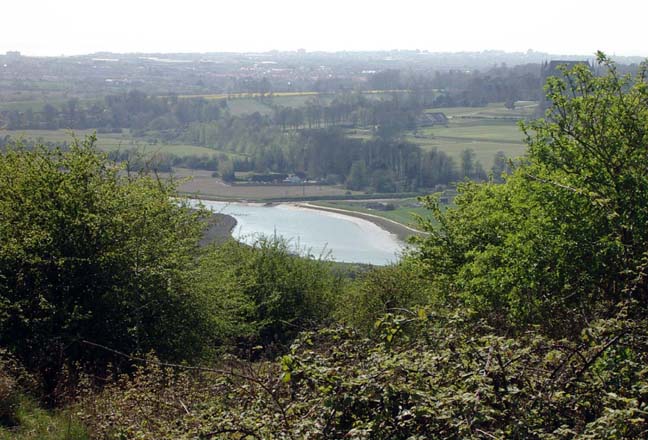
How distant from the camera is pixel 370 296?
16484 millimetres

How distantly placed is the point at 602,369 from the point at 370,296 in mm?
12204

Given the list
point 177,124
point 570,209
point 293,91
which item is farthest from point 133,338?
point 293,91

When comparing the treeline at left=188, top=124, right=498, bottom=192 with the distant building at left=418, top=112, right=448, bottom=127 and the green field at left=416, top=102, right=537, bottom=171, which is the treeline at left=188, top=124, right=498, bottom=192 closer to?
the green field at left=416, top=102, right=537, bottom=171

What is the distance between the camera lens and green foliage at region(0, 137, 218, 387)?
8492 millimetres

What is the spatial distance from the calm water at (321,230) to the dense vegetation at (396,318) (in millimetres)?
26933

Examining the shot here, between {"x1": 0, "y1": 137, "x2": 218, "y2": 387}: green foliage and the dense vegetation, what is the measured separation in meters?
0.03

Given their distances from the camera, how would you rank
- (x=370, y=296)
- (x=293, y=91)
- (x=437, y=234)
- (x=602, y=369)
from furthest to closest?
(x=293, y=91), (x=370, y=296), (x=437, y=234), (x=602, y=369)

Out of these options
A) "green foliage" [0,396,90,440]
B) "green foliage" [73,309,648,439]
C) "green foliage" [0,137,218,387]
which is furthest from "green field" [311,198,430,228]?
"green foliage" [73,309,648,439]

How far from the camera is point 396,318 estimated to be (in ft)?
14.4

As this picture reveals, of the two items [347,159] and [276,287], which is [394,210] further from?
[276,287]

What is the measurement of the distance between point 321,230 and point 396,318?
46.7 m

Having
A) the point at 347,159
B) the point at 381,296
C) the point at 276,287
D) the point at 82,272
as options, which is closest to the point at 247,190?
the point at 347,159

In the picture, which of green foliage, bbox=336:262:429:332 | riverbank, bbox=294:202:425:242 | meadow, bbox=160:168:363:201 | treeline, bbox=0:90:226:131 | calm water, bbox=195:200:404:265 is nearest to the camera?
green foliage, bbox=336:262:429:332

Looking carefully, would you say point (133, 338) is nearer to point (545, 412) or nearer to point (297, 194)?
point (545, 412)
